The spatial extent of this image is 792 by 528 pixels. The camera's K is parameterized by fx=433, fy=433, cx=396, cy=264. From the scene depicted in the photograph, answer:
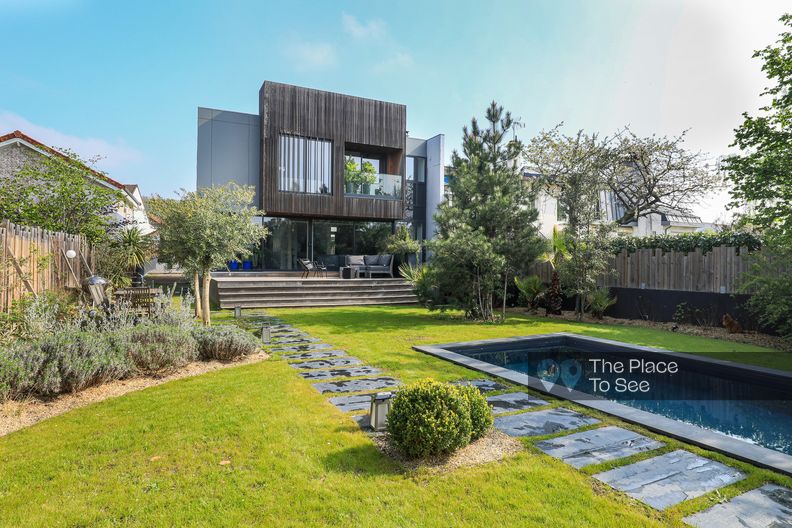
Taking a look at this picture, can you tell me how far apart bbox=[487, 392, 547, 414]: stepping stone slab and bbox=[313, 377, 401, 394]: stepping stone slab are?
1205mm

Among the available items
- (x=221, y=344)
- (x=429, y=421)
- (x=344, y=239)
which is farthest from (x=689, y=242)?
(x=344, y=239)

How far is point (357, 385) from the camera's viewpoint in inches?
205

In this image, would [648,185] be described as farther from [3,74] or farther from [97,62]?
[3,74]

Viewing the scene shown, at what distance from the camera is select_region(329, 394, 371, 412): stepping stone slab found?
14.4ft

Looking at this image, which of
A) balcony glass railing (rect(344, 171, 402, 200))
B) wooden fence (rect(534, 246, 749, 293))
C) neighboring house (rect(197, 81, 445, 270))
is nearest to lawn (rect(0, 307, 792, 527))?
wooden fence (rect(534, 246, 749, 293))

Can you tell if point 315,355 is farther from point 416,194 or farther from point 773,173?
point 416,194

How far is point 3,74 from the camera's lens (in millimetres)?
11688

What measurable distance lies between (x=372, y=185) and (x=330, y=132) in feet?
9.43

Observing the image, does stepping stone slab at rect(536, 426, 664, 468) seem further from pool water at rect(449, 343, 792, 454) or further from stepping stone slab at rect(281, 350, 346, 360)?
stepping stone slab at rect(281, 350, 346, 360)

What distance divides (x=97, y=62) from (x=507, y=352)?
12.3 meters

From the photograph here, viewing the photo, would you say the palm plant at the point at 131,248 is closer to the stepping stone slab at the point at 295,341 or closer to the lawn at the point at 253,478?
the stepping stone slab at the point at 295,341

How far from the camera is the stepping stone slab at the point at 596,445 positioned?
3311 millimetres

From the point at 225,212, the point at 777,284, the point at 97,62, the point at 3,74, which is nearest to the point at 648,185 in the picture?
the point at 777,284

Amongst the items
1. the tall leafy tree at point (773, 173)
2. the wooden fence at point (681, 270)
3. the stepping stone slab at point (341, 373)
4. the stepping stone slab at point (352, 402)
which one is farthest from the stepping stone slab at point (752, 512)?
the wooden fence at point (681, 270)
